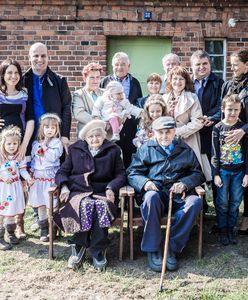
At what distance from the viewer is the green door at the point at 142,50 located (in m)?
7.93

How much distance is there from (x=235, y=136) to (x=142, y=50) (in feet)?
11.8

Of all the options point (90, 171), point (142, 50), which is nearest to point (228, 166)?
point (90, 171)

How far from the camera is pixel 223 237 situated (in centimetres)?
502

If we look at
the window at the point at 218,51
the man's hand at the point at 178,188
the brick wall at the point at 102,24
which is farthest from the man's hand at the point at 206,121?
the window at the point at 218,51

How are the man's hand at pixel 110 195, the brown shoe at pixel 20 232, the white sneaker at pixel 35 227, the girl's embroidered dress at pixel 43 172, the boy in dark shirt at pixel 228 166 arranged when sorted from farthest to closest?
the white sneaker at pixel 35 227, the brown shoe at pixel 20 232, the girl's embroidered dress at pixel 43 172, the boy in dark shirt at pixel 228 166, the man's hand at pixel 110 195

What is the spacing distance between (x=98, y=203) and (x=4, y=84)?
170 centimetres

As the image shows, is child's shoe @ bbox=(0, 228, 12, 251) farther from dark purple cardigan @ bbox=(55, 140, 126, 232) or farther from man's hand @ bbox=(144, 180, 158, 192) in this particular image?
man's hand @ bbox=(144, 180, 158, 192)

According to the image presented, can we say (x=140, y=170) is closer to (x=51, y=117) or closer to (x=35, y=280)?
(x=51, y=117)

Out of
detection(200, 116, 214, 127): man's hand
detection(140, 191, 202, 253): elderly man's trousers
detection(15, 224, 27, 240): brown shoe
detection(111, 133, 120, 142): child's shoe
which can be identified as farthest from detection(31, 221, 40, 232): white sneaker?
detection(200, 116, 214, 127): man's hand

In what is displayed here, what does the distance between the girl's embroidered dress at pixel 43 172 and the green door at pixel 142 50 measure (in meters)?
3.21

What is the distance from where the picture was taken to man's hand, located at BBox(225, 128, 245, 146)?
4820 millimetres

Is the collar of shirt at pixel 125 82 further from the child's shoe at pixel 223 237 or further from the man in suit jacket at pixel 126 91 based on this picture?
the child's shoe at pixel 223 237

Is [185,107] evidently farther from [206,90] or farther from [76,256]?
[76,256]

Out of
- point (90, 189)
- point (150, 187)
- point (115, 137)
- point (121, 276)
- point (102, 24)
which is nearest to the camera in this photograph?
point (121, 276)
